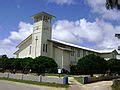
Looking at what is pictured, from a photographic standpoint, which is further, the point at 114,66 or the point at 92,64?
the point at 114,66

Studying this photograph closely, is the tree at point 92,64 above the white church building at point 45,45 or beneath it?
beneath

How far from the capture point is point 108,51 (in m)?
95.9

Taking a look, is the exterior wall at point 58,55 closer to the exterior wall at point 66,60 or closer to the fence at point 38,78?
the exterior wall at point 66,60

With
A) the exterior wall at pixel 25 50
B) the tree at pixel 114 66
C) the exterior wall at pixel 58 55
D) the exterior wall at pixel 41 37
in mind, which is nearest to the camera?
the tree at pixel 114 66

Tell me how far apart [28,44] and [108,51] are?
32803mm

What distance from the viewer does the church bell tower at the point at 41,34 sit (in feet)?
223

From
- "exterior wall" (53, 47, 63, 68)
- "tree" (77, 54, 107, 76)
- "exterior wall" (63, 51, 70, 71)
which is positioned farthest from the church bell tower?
"tree" (77, 54, 107, 76)

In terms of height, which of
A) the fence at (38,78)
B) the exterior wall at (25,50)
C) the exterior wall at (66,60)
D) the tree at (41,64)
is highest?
the exterior wall at (25,50)

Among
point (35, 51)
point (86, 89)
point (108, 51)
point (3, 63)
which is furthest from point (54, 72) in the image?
point (108, 51)

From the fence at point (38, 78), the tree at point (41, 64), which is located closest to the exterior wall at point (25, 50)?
the tree at point (41, 64)

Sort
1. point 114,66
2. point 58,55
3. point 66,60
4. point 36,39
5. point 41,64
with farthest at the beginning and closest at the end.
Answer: point 66,60
point 58,55
point 36,39
point 114,66
point 41,64

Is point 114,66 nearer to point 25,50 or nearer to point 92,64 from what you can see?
point 92,64

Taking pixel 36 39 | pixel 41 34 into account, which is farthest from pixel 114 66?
pixel 36 39

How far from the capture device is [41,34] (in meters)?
67.9
